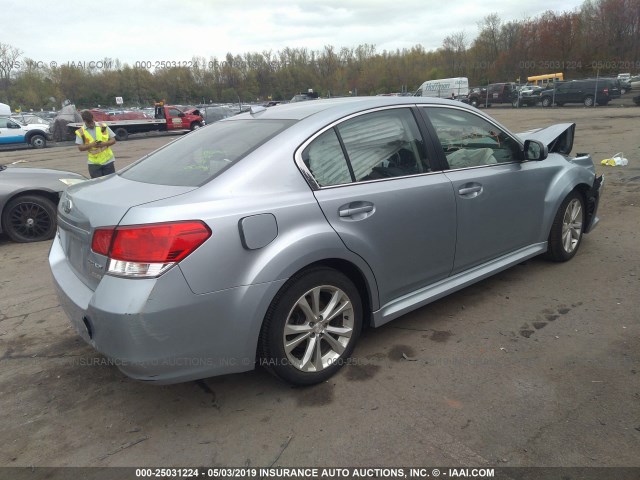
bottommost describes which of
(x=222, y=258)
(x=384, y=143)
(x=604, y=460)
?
(x=604, y=460)

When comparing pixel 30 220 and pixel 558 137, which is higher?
pixel 558 137

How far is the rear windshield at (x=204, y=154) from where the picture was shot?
105 inches

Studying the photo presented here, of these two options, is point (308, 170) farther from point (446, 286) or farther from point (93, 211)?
point (446, 286)

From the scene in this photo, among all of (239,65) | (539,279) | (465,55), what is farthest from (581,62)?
(539,279)

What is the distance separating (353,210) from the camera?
2803 mm

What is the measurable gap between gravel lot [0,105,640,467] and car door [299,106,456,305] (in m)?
0.51

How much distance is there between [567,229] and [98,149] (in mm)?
7008

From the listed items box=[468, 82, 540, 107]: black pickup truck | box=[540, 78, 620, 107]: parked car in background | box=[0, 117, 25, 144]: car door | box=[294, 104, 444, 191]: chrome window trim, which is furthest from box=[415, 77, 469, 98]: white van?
box=[294, 104, 444, 191]: chrome window trim

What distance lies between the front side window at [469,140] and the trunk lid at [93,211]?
1.92 meters

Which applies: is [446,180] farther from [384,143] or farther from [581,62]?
[581,62]

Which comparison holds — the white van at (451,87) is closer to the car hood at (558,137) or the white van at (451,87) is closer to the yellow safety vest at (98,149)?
the yellow safety vest at (98,149)

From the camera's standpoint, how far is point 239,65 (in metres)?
82.8

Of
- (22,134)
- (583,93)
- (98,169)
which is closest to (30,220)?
(98,169)

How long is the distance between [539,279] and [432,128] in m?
1.81
